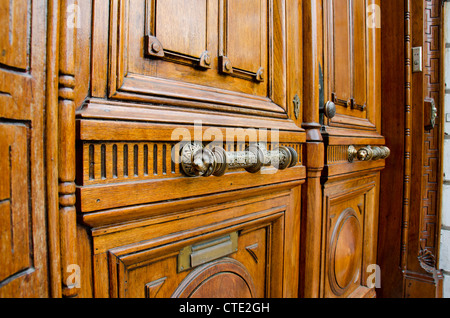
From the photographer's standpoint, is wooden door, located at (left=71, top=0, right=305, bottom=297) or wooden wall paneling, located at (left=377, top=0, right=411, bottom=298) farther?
wooden wall paneling, located at (left=377, top=0, right=411, bottom=298)

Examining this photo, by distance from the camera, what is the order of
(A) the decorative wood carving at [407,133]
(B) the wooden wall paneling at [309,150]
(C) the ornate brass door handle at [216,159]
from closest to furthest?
1. (C) the ornate brass door handle at [216,159]
2. (B) the wooden wall paneling at [309,150]
3. (A) the decorative wood carving at [407,133]

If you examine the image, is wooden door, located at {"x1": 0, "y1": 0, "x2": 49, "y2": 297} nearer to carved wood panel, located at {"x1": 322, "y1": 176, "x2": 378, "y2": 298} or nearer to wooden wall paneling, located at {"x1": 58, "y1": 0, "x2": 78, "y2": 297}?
wooden wall paneling, located at {"x1": 58, "y1": 0, "x2": 78, "y2": 297}

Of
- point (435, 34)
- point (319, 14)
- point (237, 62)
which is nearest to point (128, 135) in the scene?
point (237, 62)

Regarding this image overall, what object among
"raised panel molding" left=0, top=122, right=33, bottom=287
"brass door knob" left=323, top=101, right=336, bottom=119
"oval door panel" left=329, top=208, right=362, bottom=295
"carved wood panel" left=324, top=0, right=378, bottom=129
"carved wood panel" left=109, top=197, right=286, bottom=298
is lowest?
"oval door panel" left=329, top=208, right=362, bottom=295

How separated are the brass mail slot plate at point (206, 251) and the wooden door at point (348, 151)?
201 mm

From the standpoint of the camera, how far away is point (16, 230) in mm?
218

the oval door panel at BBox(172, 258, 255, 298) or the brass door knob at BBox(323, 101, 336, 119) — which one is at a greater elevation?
the brass door knob at BBox(323, 101, 336, 119)

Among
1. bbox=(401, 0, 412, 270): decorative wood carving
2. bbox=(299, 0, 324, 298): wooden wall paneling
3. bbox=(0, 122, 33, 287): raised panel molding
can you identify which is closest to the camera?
bbox=(0, 122, 33, 287): raised panel molding

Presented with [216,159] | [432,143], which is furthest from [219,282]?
[432,143]

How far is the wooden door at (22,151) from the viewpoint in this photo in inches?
8.3

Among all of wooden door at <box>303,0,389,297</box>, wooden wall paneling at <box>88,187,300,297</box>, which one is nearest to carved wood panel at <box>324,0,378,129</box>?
wooden door at <box>303,0,389,297</box>

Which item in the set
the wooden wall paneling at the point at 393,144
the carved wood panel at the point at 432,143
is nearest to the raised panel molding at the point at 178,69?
the wooden wall paneling at the point at 393,144

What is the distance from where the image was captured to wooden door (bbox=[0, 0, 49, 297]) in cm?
21

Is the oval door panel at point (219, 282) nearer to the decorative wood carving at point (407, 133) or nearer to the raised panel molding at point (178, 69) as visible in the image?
the raised panel molding at point (178, 69)
